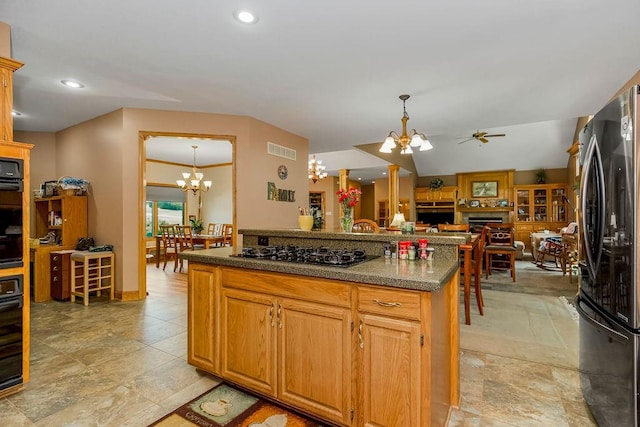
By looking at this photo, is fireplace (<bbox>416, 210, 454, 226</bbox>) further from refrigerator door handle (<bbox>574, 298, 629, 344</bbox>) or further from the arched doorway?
refrigerator door handle (<bbox>574, 298, 629, 344</bbox>)

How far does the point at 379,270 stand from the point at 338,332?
15.2 inches

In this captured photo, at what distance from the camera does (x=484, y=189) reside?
1078cm

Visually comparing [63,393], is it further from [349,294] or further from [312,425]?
[349,294]

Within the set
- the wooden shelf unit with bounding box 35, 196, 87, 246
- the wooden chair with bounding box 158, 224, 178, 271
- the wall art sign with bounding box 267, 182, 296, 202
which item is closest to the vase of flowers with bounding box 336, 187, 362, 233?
the wall art sign with bounding box 267, 182, 296, 202

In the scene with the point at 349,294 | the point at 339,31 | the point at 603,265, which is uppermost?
the point at 339,31

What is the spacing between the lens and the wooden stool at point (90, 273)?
4.05m

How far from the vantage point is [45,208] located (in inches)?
207

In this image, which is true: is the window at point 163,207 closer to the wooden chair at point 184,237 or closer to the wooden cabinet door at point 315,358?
the wooden chair at point 184,237

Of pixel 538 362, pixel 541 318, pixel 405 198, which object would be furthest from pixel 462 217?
pixel 538 362

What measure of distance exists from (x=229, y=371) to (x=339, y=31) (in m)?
2.63

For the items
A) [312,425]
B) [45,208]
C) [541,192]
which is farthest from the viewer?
[541,192]

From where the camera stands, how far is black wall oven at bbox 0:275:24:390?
6.64ft

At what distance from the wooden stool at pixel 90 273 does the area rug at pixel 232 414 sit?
9.93ft

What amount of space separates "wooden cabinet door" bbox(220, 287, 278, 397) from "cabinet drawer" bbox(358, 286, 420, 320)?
58 cm
